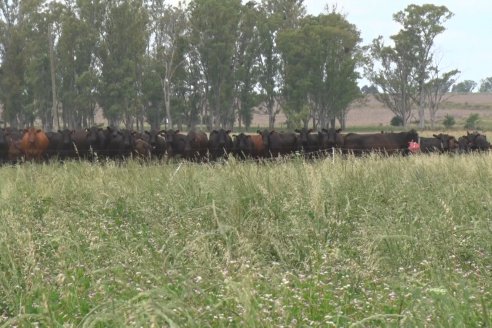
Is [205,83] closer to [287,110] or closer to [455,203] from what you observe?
[287,110]

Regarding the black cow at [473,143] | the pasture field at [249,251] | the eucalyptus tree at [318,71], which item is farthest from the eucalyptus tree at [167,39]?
the pasture field at [249,251]

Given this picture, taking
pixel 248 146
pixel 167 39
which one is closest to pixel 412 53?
pixel 167 39

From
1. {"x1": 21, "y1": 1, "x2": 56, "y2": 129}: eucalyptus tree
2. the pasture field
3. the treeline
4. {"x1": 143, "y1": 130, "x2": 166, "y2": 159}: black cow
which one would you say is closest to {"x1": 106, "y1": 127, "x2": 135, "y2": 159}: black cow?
{"x1": 143, "y1": 130, "x2": 166, "y2": 159}: black cow

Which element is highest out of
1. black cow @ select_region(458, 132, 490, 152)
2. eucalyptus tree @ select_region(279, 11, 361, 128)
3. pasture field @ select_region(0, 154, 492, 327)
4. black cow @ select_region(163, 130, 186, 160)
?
eucalyptus tree @ select_region(279, 11, 361, 128)

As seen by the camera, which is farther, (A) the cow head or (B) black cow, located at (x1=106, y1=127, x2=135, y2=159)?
(A) the cow head

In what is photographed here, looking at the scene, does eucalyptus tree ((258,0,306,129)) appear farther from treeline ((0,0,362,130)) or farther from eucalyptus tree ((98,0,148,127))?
eucalyptus tree ((98,0,148,127))

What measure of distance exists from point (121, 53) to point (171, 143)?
120 feet

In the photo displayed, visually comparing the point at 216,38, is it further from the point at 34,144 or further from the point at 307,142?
the point at 34,144

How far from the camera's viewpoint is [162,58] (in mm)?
58938

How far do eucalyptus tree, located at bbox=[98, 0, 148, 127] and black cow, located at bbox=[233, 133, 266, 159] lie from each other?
112 feet

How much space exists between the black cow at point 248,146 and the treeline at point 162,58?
103 feet

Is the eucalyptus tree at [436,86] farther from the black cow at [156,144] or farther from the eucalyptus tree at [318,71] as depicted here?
the black cow at [156,144]

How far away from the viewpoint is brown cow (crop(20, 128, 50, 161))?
18875 mm

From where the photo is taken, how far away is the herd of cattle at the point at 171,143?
62.4 ft
